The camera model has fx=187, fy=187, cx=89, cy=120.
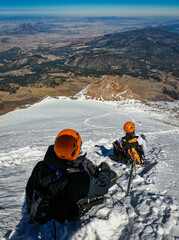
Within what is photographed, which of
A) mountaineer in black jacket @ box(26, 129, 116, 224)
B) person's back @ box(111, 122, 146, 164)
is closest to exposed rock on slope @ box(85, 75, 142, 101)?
person's back @ box(111, 122, 146, 164)

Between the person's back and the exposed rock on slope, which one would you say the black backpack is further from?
the exposed rock on slope

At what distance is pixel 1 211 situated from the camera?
3.95 metres

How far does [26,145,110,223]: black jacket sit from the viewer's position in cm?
307

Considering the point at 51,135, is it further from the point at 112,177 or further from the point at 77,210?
the point at 77,210

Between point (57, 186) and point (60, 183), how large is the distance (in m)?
0.07

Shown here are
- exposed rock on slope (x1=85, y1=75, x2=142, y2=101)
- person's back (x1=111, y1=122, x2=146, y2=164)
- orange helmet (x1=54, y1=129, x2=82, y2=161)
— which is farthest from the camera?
exposed rock on slope (x1=85, y1=75, x2=142, y2=101)

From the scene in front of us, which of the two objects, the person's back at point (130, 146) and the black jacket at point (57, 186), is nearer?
the black jacket at point (57, 186)

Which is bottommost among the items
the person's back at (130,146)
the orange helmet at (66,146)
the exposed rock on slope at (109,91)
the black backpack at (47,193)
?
the exposed rock on slope at (109,91)

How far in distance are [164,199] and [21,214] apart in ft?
10.1

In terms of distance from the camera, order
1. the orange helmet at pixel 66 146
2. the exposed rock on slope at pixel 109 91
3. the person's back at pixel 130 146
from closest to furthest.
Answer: the orange helmet at pixel 66 146 < the person's back at pixel 130 146 < the exposed rock on slope at pixel 109 91

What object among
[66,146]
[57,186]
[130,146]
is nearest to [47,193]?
[57,186]

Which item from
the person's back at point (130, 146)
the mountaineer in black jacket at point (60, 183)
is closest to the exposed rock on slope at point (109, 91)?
the person's back at point (130, 146)

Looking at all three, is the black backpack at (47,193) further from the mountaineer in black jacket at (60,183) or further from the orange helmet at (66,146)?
the orange helmet at (66,146)

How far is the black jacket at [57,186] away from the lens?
307cm
